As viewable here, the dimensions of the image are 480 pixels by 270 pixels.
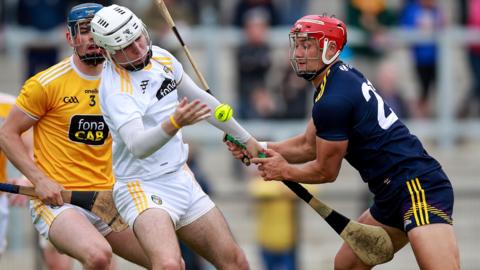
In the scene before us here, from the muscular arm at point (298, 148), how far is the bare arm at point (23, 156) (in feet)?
5.29

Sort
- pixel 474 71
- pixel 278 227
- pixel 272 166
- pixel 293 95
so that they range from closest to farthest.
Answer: pixel 272 166
pixel 278 227
pixel 293 95
pixel 474 71

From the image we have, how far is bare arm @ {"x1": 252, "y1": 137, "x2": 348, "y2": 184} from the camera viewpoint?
32.4 ft

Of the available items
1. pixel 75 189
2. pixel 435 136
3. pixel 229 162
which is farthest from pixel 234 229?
pixel 75 189

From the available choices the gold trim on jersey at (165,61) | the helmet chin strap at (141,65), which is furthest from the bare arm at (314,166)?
the helmet chin strap at (141,65)

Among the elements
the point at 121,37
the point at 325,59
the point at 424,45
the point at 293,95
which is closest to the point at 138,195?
the point at 121,37

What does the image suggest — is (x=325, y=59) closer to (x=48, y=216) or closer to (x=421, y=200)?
(x=421, y=200)

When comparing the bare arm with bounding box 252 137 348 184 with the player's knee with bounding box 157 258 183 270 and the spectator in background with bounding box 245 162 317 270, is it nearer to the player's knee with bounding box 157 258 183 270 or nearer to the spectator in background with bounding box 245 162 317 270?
the player's knee with bounding box 157 258 183 270

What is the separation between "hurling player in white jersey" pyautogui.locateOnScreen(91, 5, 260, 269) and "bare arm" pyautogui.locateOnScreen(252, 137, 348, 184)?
0.25 meters

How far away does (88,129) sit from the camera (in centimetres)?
1058

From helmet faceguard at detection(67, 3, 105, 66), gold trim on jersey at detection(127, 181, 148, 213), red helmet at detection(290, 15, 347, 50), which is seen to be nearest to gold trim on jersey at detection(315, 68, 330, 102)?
red helmet at detection(290, 15, 347, 50)

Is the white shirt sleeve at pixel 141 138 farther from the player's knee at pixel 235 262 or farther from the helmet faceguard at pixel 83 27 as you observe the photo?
the player's knee at pixel 235 262

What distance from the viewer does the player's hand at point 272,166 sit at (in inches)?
401

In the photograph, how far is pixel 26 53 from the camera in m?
17.7

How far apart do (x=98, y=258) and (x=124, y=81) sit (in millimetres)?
1236
